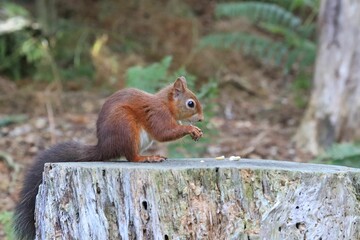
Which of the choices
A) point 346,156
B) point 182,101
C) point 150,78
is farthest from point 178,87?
point 150,78

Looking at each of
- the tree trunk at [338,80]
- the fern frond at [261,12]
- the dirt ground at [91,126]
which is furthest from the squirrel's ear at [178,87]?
the fern frond at [261,12]

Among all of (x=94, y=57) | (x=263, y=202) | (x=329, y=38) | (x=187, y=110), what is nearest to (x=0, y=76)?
(x=94, y=57)

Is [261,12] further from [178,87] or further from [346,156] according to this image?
[178,87]

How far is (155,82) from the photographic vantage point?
5871 millimetres

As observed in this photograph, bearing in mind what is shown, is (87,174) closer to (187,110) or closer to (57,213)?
(57,213)

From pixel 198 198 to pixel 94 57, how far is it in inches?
228

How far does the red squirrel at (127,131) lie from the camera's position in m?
3.36

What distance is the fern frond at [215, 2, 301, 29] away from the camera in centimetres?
830

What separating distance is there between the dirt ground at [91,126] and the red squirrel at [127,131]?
1904mm

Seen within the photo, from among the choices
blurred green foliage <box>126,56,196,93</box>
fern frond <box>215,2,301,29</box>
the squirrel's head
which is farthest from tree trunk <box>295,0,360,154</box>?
the squirrel's head

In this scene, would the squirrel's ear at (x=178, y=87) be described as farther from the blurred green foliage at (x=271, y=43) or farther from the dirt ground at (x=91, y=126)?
the blurred green foliage at (x=271, y=43)

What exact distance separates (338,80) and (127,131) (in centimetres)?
402

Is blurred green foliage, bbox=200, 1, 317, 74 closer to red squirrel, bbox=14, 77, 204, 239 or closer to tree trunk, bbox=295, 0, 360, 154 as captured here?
tree trunk, bbox=295, 0, 360, 154

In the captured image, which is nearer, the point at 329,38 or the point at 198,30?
the point at 329,38
